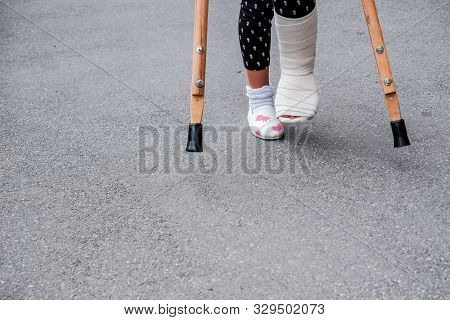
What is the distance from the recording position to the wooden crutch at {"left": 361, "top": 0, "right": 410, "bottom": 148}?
1.81 metres

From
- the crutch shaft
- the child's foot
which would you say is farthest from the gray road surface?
the crutch shaft

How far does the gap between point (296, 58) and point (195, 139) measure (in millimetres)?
450

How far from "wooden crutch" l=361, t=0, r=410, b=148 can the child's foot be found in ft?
1.41

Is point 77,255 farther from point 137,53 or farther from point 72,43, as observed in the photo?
point 72,43

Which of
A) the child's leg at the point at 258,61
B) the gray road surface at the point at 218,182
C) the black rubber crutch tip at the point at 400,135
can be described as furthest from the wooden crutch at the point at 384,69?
the child's leg at the point at 258,61

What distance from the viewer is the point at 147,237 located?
5.49 ft

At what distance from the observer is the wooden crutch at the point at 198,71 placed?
1892mm

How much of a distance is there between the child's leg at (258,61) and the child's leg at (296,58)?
4 centimetres

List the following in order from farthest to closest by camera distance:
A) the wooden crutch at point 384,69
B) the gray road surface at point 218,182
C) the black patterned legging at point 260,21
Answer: the black patterned legging at point 260,21 < the wooden crutch at point 384,69 < the gray road surface at point 218,182

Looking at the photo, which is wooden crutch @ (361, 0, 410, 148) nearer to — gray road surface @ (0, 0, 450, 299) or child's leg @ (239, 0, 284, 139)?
gray road surface @ (0, 0, 450, 299)

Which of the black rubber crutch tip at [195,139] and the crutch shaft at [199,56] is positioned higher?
the crutch shaft at [199,56]

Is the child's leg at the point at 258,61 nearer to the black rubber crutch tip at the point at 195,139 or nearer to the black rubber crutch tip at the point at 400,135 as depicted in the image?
the black rubber crutch tip at the point at 195,139
